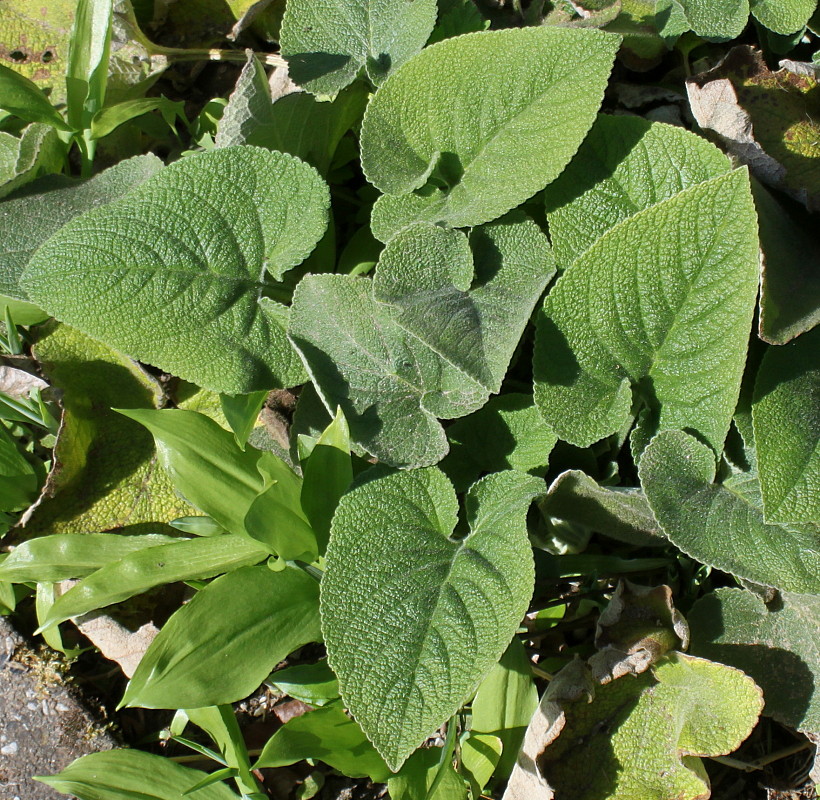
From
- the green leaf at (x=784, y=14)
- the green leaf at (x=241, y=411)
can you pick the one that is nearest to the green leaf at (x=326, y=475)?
the green leaf at (x=241, y=411)

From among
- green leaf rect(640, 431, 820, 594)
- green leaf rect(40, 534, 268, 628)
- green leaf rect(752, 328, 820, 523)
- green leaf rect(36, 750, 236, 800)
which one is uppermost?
green leaf rect(752, 328, 820, 523)

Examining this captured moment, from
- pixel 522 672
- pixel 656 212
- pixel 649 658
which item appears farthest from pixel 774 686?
pixel 656 212

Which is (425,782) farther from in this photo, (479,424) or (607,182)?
(607,182)

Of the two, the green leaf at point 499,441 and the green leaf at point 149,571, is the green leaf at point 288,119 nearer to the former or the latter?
the green leaf at point 499,441

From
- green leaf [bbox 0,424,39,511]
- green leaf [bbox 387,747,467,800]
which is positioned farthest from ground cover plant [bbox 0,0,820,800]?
green leaf [bbox 0,424,39,511]

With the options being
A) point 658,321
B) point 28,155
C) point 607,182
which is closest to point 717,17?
point 607,182

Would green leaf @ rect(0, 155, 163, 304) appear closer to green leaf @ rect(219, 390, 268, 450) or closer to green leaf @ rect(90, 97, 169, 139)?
green leaf @ rect(90, 97, 169, 139)

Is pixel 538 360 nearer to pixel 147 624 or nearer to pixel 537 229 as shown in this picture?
pixel 537 229
